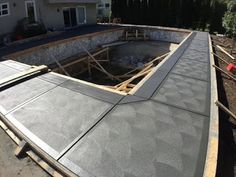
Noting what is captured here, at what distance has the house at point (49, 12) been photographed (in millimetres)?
14242

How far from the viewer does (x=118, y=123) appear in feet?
15.2

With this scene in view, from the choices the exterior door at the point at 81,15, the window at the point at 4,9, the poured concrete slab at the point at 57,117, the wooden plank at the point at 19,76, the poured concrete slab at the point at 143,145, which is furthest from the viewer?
the exterior door at the point at 81,15

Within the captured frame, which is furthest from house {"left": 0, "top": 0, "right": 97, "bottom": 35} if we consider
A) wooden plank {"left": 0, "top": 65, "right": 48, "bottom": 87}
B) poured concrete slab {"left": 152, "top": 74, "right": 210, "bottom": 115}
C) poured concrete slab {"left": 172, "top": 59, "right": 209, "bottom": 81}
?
poured concrete slab {"left": 152, "top": 74, "right": 210, "bottom": 115}

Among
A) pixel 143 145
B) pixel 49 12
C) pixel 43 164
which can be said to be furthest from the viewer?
pixel 49 12

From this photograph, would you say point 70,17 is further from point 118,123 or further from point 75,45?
point 118,123

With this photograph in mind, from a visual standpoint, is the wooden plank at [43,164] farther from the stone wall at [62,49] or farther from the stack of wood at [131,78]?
the stone wall at [62,49]

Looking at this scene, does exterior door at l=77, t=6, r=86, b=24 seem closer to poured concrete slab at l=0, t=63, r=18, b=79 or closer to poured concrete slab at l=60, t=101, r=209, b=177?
poured concrete slab at l=0, t=63, r=18, b=79

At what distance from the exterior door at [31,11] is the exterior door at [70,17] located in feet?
10.9

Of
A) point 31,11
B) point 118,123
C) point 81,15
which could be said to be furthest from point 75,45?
point 118,123

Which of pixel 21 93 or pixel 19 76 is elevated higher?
pixel 19 76

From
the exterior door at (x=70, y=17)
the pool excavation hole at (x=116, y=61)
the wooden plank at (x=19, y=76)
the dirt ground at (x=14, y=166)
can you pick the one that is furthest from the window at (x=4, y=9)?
the dirt ground at (x=14, y=166)

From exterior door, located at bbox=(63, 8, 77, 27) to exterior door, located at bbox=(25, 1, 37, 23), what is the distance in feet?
10.9

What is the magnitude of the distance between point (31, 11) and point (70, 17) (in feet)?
13.8

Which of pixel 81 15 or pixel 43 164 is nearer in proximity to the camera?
pixel 43 164
